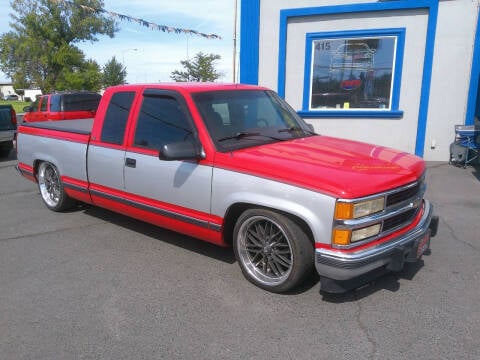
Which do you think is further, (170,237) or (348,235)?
(170,237)

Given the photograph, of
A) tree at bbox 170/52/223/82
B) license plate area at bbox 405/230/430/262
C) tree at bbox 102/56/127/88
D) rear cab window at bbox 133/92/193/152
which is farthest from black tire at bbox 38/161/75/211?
tree at bbox 102/56/127/88

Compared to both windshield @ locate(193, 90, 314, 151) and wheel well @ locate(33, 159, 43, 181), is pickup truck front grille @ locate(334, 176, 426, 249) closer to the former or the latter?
windshield @ locate(193, 90, 314, 151)

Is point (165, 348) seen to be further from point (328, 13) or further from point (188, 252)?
point (328, 13)

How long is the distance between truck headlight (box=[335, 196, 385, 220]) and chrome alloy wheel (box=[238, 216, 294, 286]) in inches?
21.3

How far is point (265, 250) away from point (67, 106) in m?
11.3

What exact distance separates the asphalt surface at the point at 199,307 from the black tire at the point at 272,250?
0.14 m

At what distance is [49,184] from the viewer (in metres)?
6.13

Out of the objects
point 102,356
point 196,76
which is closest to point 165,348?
point 102,356

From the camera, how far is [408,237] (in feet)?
11.3

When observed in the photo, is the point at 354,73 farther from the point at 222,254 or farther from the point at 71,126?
the point at 222,254

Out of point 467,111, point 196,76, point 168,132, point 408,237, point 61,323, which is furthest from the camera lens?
point 196,76

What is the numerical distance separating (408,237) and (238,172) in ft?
4.91

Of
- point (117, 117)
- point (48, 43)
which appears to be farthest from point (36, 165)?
point (48, 43)

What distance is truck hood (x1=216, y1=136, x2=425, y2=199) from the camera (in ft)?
10.3
